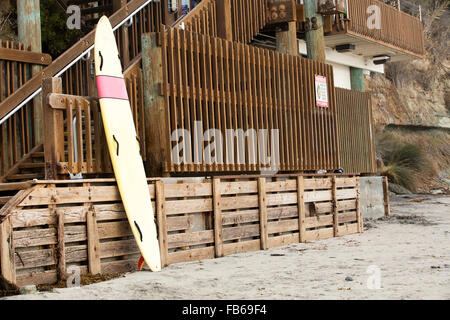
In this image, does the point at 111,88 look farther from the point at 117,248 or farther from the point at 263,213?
the point at 263,213

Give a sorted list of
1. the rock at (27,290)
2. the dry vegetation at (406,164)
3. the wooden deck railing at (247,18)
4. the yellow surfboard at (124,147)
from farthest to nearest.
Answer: the dry vegetation at (406,164), the wooden deck railing at (247,18), the yellow surfboard at (124,147), the rock at (27,290)

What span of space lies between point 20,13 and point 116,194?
4367 millimetres

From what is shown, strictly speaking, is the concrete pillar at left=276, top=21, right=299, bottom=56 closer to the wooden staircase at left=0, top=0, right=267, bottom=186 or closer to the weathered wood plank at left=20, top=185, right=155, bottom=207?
the wooden staircase at left=0, top=0, right=267, bottom=186

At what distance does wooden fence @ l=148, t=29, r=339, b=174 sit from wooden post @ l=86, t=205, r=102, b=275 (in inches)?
76.0

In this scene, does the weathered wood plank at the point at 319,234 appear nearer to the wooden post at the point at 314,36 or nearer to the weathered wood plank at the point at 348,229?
the weathered wood plank at the point at 348,229

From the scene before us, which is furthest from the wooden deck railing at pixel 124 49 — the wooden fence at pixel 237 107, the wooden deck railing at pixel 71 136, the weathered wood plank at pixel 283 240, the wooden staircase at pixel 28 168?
the weathered wood plank at pixel 283 240

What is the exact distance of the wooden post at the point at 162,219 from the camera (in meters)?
7.63

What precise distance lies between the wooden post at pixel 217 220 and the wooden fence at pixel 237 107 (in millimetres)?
582

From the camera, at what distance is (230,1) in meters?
11.6

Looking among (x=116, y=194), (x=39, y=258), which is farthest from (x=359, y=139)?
(x=39, y=258)

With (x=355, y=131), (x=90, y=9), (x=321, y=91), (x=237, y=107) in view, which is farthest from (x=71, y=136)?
(x=355, y=131)
